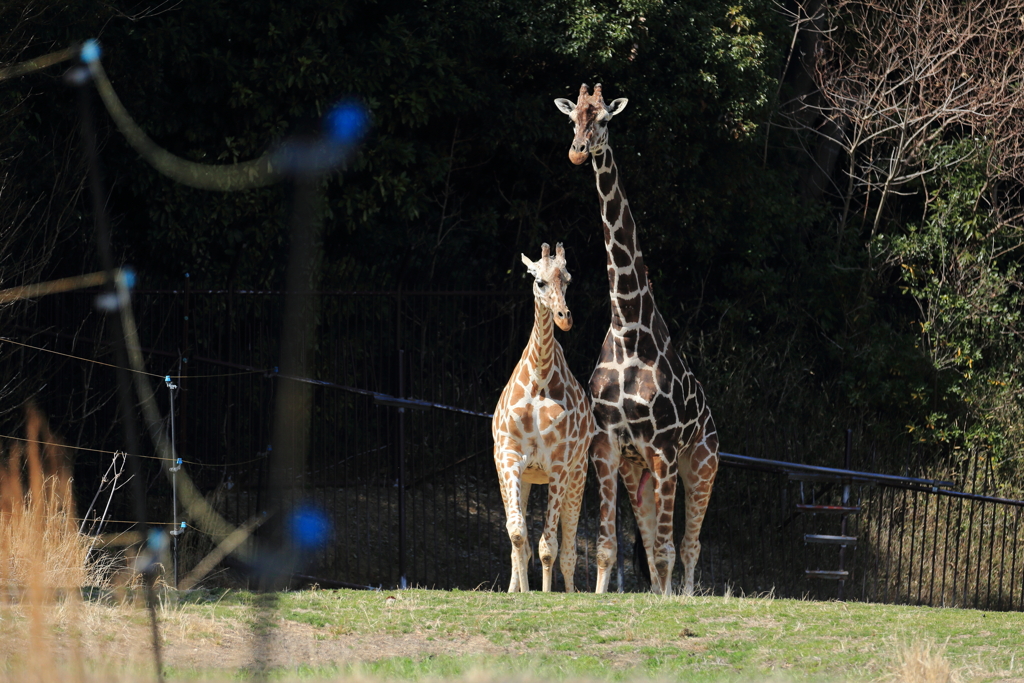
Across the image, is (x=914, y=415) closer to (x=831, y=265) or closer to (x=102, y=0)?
(x=831, y=265)

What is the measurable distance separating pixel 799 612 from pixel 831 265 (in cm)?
793

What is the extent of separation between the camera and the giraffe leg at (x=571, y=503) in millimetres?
7277

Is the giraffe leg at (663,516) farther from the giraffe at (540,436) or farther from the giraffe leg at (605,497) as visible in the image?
the giraffe at (540,436)

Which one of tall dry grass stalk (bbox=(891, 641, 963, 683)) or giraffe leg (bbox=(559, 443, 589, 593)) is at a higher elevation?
giraffe leg (bbox=(559, 443, 589, 593))

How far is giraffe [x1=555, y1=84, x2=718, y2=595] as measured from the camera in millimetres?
7574

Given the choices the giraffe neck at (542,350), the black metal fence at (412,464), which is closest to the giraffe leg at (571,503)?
the giraffe neck at (542,350)

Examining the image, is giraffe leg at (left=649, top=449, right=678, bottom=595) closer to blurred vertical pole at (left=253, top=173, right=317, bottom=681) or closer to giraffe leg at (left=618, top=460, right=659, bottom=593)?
giraffe leg at (left=618, top=460, right=659, bottom=593)

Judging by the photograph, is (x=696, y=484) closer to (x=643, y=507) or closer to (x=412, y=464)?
(x=643, y=507)

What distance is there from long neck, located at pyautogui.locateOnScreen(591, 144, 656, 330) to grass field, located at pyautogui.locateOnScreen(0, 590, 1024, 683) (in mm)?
1984

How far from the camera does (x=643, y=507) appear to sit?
797 centimetres

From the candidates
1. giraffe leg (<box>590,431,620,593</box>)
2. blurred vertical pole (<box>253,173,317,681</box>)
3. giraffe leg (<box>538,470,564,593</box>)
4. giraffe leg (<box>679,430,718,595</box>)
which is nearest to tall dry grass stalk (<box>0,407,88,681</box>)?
blurred vertical pole (<box>253,173,317,681</box>)

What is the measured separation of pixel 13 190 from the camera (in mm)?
8867

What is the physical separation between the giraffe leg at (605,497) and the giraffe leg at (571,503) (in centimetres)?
22

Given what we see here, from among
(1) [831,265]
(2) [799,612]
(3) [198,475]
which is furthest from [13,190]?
(1) [831,265]
